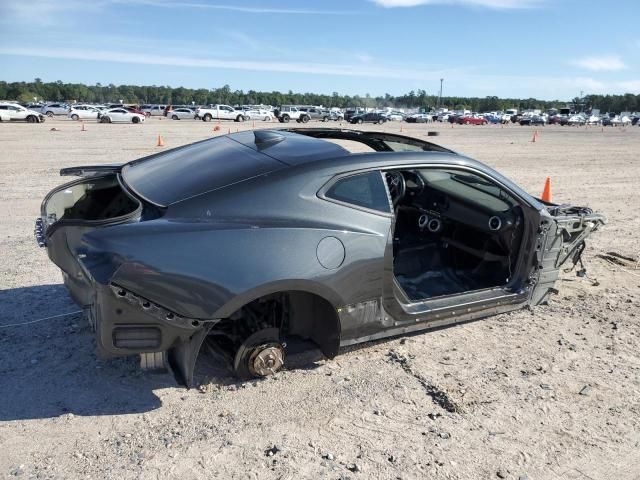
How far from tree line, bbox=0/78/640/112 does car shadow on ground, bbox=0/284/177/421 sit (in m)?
106

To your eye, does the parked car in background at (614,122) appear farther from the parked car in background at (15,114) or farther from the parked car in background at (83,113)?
the parked car in background at (15,114)

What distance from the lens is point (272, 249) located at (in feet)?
10.6

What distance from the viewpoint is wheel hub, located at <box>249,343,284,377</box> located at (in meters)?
3.51

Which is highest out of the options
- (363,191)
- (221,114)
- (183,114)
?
(363,191)

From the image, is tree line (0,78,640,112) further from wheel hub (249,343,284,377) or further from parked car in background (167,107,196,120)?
wheel hub (249,343,284,377)

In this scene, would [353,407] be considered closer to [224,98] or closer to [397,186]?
[397,186]

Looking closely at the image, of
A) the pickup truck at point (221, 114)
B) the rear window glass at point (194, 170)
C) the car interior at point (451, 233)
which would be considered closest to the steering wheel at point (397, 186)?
the car interior at point (451, 233)

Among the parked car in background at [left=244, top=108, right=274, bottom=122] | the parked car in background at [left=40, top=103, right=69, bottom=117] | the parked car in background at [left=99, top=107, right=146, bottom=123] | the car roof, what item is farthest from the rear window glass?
the parked car in background at [left=40, top=103, right=69, bottom=117]

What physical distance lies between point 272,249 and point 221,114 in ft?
165

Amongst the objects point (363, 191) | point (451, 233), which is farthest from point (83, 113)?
point (363, 191)

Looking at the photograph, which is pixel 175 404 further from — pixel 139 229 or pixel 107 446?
pixel 139 229

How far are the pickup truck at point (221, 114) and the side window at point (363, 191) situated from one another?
48141mm

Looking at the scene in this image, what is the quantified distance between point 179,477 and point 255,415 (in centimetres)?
65

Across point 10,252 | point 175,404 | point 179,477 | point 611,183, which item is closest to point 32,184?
point 10,252
